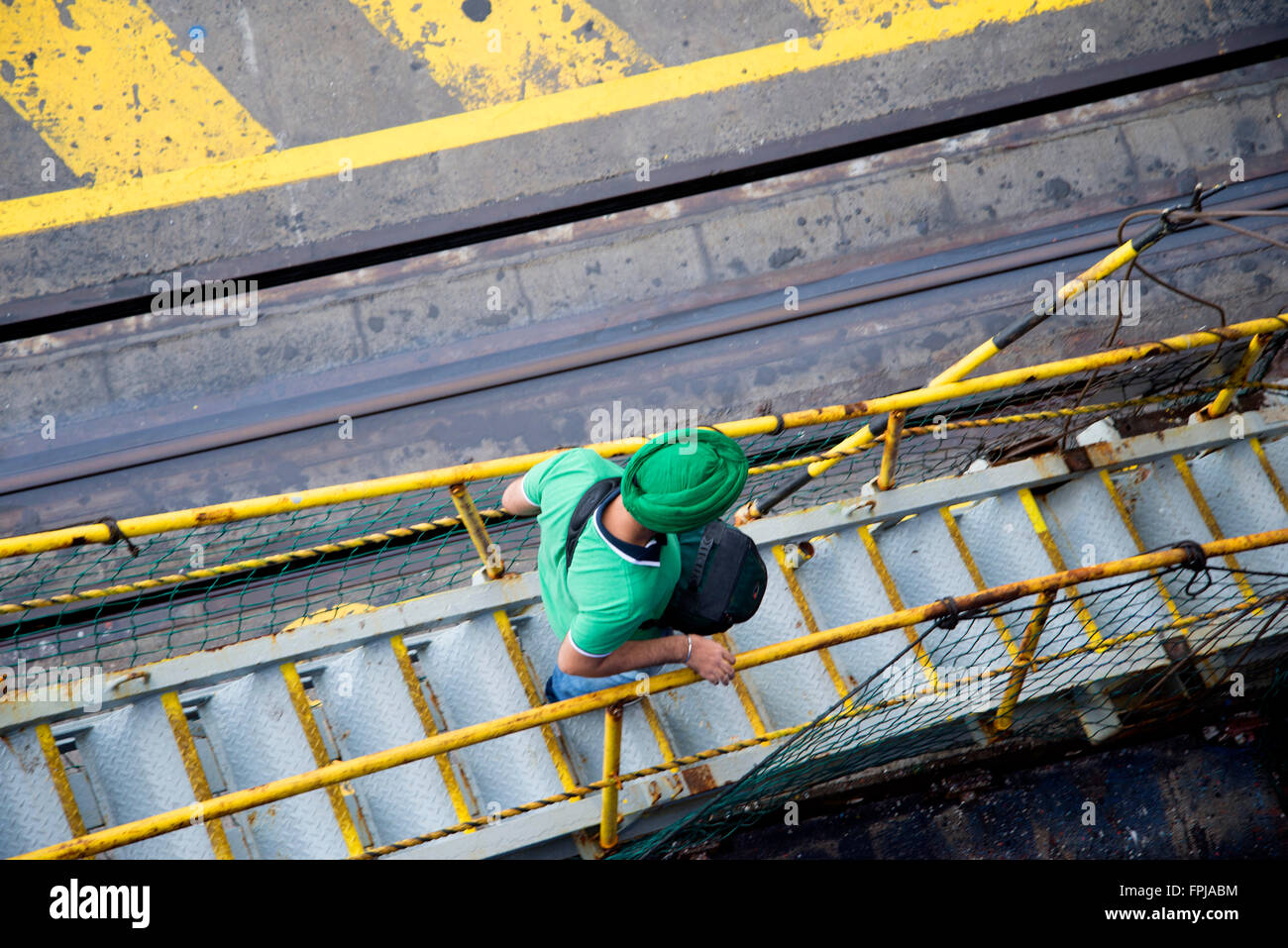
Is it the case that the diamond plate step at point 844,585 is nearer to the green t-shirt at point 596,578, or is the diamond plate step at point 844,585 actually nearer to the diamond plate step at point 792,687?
the diamond plate step at point 792,687

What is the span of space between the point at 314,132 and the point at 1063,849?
6.50 meters

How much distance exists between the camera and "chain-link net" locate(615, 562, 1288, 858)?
358 cm

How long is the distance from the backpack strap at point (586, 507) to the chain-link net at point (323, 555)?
242 centimetres

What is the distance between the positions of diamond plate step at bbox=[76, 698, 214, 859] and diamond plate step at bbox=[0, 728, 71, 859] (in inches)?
5.7

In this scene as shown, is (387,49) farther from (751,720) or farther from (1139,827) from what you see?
(1139,827)

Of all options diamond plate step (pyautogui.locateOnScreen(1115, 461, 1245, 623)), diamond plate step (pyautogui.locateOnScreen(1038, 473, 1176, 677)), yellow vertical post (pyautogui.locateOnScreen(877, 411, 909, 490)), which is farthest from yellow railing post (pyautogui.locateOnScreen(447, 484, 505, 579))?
diamond plate step (pyautogui.locateOnScreen(1115, 461, 1245, 623))

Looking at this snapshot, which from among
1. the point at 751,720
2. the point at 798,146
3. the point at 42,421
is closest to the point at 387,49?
the point at 798,146

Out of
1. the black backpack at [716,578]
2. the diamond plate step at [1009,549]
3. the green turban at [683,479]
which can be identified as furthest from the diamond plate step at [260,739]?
the diamond plate step at [1009,549]

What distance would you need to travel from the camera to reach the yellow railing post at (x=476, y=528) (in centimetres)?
367

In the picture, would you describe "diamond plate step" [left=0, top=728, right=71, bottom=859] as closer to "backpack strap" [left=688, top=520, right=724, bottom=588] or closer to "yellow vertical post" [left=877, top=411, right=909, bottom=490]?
"backpack strap" [left=688, top=520, right=724, bottom=588]
